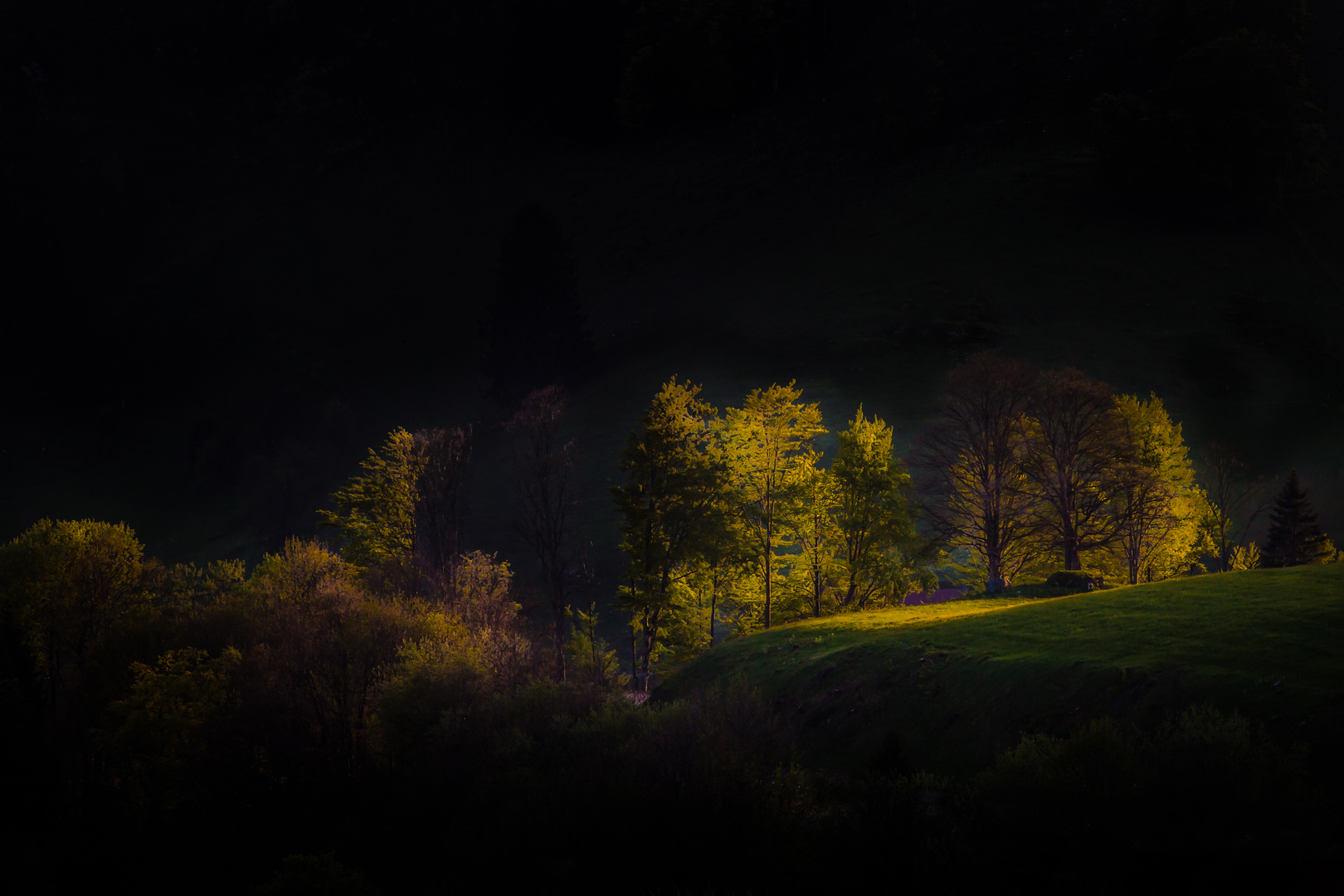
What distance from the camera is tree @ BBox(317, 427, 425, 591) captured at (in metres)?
60.2

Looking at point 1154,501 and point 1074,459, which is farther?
point 1074,459

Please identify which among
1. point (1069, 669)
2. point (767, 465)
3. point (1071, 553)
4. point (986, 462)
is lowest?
point (1069, 669)

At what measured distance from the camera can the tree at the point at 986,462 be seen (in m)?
48.0

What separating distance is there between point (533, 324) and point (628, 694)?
65.7 metres

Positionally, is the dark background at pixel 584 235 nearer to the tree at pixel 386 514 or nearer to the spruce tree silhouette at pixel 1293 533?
the spruce tree silhouette at pixel 1293 533

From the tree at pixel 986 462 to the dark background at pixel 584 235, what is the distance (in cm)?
2387

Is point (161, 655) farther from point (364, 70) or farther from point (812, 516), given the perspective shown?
point (364, 70)

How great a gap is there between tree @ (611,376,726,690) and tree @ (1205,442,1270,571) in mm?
33252

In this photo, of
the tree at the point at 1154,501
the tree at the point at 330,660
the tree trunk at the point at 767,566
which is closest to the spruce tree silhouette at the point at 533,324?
the tree at the point at 330,660

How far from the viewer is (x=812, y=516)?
160ft

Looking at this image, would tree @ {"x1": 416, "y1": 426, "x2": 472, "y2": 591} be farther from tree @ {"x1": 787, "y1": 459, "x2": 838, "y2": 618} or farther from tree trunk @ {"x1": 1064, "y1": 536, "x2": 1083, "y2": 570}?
tree trunk @ {"x1": 1064, "y1": 536, "x2": 1083, "y2": 570}

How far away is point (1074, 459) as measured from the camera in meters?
47.2

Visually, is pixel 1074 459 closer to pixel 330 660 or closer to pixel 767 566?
pixel 767 566

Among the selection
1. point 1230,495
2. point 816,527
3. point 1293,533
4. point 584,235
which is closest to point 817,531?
point 816,527
